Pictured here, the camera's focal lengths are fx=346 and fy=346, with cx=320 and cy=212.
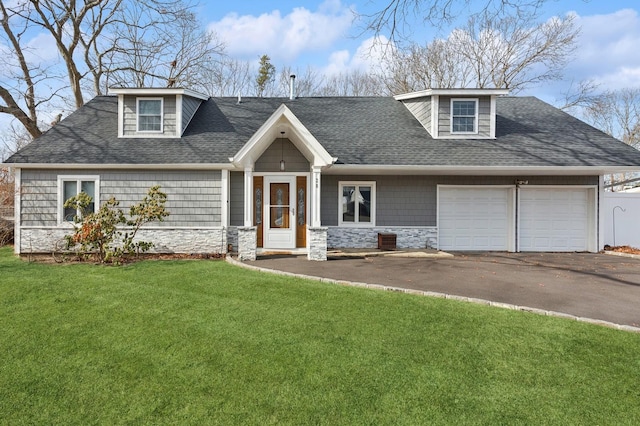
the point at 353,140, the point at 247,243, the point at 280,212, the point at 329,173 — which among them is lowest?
the point at 247,243

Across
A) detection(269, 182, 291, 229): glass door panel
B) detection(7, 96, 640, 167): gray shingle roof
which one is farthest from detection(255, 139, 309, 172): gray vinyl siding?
detection(7, 96, 640, 167): gray shingle roof

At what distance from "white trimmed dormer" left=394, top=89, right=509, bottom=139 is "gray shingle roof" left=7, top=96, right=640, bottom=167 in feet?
1.31

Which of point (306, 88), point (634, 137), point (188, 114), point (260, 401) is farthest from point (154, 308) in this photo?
point (634, 137)

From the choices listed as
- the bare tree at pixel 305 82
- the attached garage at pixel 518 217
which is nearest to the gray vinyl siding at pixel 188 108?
the attached garage at pixel 518 217

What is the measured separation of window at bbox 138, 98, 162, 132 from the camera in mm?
11914

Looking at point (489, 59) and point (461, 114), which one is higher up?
point (489, 59)

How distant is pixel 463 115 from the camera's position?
40.4 feet

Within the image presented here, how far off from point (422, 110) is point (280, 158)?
586 cm

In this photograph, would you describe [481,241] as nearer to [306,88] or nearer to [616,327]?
[616,327]

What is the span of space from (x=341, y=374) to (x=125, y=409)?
1995 mm

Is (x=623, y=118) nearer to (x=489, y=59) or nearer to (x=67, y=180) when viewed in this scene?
(x=489, y=59)

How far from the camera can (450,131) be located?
12234mm

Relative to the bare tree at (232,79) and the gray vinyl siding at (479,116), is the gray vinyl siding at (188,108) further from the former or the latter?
the bare tree at (232,79)

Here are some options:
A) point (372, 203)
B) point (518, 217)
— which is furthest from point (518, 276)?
point (372, 203)
